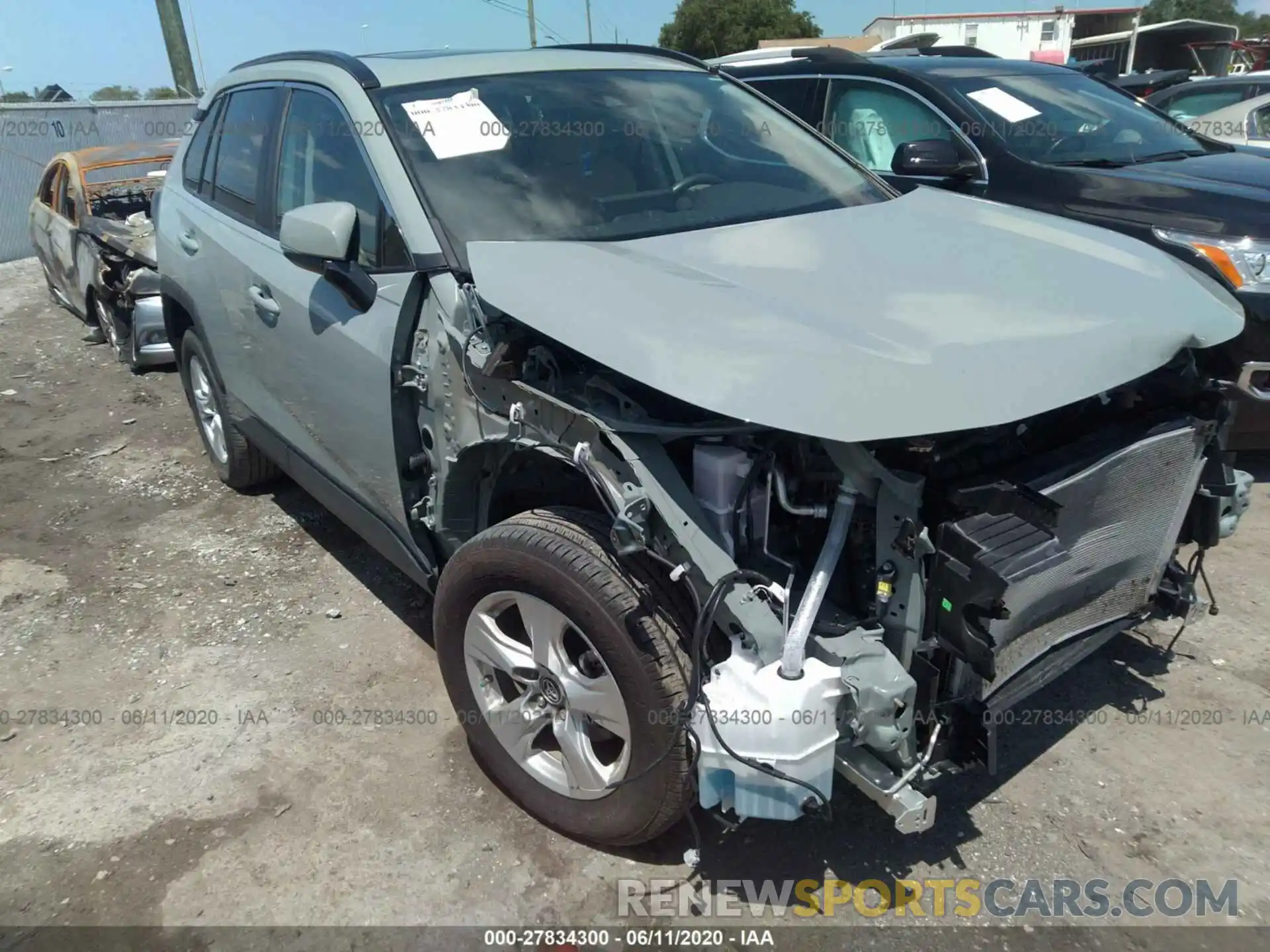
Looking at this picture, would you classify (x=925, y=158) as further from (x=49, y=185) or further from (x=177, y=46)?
(x=177, y=46)

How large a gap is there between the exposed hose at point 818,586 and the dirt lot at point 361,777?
2.79ft

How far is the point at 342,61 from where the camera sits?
314cm

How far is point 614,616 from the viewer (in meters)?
2.13

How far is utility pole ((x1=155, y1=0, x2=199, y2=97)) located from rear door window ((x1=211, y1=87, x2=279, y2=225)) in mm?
11037

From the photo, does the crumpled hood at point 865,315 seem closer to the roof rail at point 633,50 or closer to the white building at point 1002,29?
the roof rail at point 633,50

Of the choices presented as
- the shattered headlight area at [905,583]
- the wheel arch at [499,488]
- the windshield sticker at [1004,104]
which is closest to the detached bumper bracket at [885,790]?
the shattered headlight area at [905,583]

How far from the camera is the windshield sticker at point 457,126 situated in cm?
280

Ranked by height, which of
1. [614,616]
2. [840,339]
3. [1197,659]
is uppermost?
[840,339]

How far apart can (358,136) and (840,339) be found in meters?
1.69

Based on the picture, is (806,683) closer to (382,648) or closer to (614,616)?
(614,616)

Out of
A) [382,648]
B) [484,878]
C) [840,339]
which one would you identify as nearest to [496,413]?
[840,339]

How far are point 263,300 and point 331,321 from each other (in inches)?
22.7

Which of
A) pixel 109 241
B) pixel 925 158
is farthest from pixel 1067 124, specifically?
pixel 109 241

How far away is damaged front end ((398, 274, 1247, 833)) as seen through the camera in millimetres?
1937
